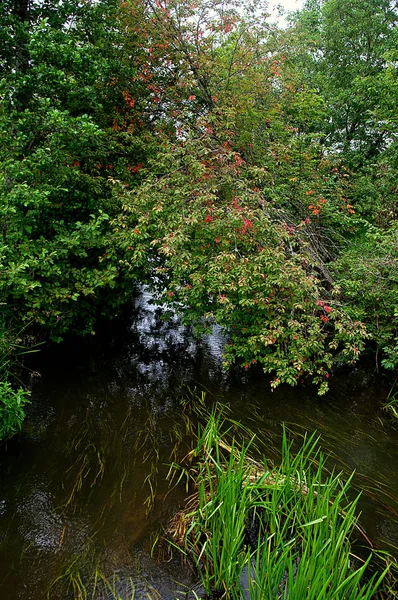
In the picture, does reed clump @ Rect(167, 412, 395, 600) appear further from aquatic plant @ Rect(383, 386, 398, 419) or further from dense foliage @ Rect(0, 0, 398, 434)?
aquatic plant @ Rect(383, 386, 398, 419)

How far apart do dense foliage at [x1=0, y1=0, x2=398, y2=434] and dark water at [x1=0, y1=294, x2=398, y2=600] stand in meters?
0.74

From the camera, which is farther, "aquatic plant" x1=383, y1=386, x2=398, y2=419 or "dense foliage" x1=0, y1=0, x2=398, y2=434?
"aquatic plant" x1=383, y1=386, x2=398, y2=419

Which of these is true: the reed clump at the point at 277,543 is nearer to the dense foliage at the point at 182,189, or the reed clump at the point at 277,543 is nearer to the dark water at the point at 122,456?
the dark water at the point at 122,456

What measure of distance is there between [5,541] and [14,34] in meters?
6.35

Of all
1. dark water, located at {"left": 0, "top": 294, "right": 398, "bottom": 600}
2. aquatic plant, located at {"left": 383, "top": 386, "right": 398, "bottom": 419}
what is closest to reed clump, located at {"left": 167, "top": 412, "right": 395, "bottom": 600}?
dark water, located at {"left": 0, "top": 294, "right": 398, "bottom": 600}

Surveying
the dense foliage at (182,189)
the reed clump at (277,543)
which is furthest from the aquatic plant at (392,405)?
the reed clump at (277,543)

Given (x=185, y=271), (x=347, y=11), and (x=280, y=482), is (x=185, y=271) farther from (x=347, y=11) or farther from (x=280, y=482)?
(x=347, y=11)

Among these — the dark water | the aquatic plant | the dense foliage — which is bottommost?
the dark water

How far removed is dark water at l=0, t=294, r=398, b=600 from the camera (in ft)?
9.50

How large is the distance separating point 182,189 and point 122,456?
3.68m

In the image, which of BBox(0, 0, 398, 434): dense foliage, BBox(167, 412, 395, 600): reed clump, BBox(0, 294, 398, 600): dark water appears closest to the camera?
BBox(167, 412, 395, 600): reed clump

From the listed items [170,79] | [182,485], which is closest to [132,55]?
[170,79]

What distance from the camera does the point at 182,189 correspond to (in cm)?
536

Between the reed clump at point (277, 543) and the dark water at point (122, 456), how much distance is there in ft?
0.85
